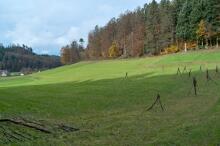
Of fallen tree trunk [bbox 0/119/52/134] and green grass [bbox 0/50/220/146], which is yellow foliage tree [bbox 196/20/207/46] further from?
fallen tree trunk [bbox 0/119/52/134]

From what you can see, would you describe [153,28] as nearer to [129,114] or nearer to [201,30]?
[201,30]

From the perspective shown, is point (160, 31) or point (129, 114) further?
point (160, 31)

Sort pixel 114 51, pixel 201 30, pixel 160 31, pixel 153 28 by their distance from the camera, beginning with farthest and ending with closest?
1. pixel 114 51
2. pixel 153 28
3. pixel 160 31
4. pixel 201 30

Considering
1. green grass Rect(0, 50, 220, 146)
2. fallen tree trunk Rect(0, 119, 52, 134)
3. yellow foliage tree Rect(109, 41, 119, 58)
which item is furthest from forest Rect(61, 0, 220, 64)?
fallen tree trunk Rect(0, 119, 52, 134)

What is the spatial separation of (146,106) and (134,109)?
1374 mm

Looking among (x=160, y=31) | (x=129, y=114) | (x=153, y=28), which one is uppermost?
(x=153, y=28)

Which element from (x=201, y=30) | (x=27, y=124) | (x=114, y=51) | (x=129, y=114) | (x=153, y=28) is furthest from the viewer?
(x=114, y=51)

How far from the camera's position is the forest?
121 meters

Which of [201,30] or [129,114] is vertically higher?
[201,30]

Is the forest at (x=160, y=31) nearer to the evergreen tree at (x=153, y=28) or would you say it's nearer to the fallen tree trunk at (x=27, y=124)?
the evergreen tree at (x=153, y=28)

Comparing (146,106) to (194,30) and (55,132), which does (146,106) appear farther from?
(194,30)

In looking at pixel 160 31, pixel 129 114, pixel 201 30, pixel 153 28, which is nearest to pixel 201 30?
pixel 201 30

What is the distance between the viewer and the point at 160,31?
13862 cm

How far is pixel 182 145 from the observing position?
17484 mm
